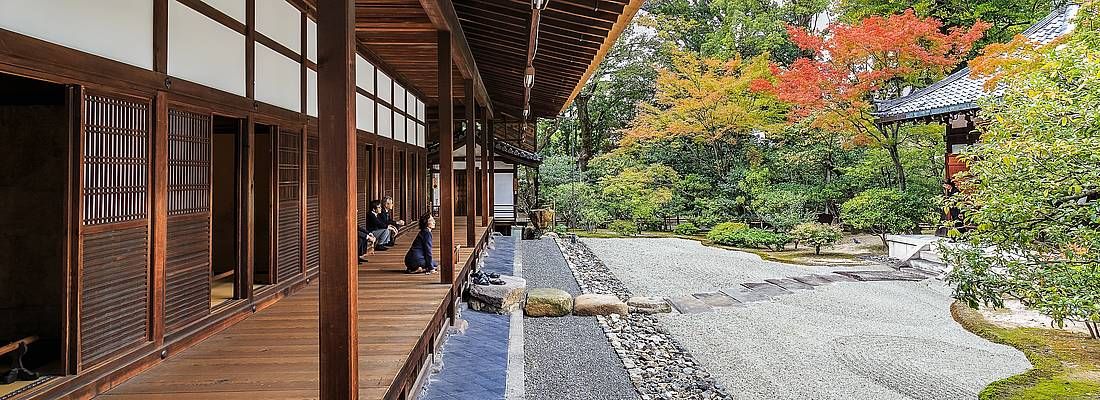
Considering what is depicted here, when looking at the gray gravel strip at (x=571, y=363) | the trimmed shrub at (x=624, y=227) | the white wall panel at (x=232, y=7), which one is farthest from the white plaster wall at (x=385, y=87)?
the trimmed shrub at (x=624, y=227)

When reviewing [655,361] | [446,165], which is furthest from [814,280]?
[446,165]

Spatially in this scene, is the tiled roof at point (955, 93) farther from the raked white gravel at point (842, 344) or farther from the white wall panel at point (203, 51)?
the white wall panel at point (203, 51)

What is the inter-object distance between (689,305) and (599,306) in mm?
1520

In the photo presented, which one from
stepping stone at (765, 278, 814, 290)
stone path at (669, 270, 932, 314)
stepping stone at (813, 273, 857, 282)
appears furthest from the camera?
stepping stone at (813, 273, 857, 282)

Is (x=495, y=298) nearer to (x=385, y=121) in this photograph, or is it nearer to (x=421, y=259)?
(x=421, y=259)

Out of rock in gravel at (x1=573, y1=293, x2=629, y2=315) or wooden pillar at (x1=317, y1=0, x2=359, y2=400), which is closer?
wooden pillar at (x1=317, y1=0, x2=359, y2=400)

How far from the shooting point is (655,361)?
19.7 ft

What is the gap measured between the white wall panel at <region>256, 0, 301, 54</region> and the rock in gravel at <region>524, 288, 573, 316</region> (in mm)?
4302

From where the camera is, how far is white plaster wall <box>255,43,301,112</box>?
4.11 metres

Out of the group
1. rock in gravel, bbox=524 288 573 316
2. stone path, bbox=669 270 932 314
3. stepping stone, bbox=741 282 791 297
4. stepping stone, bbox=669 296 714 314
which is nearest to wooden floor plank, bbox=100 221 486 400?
rock in gravel, bbox=524 288 573 316

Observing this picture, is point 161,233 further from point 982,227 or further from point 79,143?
point 982,227

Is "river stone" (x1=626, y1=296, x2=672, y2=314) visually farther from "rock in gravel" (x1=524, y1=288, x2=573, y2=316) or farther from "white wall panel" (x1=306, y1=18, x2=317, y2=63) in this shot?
"white wall panel" (x1=306, y1=18, x2=317, y2=63)

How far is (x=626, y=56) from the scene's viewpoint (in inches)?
894

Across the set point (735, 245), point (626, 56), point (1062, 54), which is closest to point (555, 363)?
point (1062, 54)
